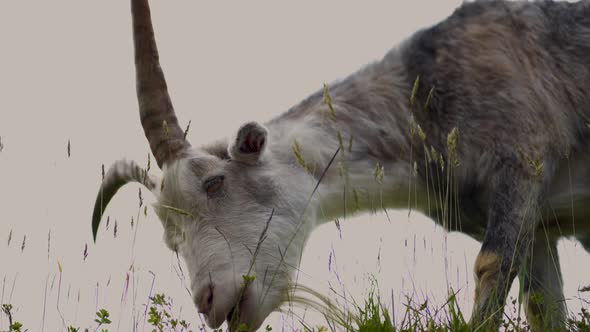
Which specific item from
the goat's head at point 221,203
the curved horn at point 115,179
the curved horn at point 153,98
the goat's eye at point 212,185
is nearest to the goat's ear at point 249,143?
the goat's head at point 221,203

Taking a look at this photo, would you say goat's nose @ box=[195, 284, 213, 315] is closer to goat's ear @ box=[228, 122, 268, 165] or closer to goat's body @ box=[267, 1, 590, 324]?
goat's ear @ box=[228, 122, 268, 165]

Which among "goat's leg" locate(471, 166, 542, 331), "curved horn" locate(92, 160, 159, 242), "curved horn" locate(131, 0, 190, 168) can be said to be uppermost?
"curved horn" locate(131, 0, 190, 168)

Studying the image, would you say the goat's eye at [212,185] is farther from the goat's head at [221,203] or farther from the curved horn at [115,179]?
the curved horn at [115,179]

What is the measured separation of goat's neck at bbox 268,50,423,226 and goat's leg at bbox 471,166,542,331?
Answer: 0.75 meters

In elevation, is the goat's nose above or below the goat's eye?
below

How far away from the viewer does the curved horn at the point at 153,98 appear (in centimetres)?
516

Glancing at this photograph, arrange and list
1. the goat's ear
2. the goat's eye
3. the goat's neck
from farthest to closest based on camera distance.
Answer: the goat's neck
the goat's ear
the goat's eye

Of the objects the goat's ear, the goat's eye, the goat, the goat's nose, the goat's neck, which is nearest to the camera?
the goat's nose

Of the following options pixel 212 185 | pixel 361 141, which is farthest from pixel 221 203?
pixel 361 141

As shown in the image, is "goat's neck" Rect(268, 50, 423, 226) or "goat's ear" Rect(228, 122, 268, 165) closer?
"goat's ear" Rect(228, 122, 268, 165)

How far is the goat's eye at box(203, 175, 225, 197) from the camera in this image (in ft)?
15.9

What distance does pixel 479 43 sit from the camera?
17.5 feet

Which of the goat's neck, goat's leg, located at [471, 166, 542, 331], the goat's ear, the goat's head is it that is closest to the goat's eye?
the goat's head

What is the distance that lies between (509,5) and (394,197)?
1.53m
